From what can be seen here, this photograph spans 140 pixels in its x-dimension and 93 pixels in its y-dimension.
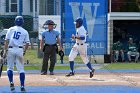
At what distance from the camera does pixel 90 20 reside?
22641 mm

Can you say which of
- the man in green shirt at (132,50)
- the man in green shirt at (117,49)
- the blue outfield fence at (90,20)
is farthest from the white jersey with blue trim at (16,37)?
the man in green shirt at (132,50)

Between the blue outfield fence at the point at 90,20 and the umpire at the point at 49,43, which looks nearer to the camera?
the umpire at the point at 49,43

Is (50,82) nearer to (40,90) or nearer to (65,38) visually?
(40,90)

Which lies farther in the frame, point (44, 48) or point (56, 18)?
point (56, 18)

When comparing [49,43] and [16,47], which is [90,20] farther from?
[16,47]

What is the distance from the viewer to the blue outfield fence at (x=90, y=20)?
22484mm

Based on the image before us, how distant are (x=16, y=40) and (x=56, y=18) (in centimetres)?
1471

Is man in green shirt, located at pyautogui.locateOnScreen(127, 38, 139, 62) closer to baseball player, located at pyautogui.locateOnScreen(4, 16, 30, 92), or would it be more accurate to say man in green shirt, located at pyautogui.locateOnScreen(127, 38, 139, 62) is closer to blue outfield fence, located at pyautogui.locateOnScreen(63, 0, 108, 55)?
blue outfield fence, located at pyautogui.locateOnScreen(63, 0, 108, 55)

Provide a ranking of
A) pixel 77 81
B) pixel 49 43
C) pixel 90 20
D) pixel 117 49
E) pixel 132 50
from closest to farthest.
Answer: pixel 77 81 → pixel 49 43 → pixel 90 20 → pixel 117 49 → pixel 132 50

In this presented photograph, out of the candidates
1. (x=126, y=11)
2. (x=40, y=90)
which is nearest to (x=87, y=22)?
(x=126, y=11)

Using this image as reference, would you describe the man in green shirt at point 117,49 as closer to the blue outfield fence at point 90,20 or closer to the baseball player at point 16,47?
the blue outfield fence at point 90,20

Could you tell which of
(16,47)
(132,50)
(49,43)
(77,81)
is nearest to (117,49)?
(132,50)

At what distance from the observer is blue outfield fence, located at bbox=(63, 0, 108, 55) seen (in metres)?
22.5

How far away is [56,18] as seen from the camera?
25.8 meters
